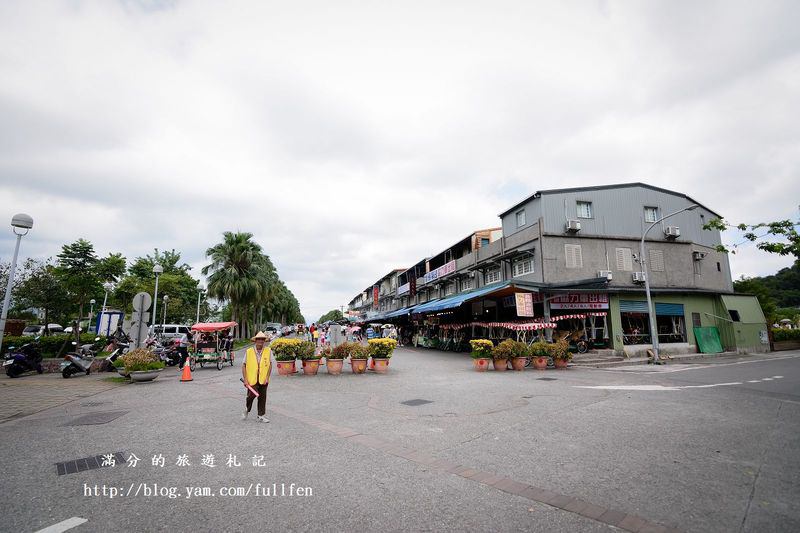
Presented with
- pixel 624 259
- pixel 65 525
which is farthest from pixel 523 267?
pixel 65 525

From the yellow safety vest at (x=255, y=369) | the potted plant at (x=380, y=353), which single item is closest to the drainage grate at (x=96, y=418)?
the yellow safety vest at (x=255, y=369)

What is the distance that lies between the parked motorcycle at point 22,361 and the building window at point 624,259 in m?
Result: 30.3

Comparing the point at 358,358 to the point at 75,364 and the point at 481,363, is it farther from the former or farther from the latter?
the point at 75,364

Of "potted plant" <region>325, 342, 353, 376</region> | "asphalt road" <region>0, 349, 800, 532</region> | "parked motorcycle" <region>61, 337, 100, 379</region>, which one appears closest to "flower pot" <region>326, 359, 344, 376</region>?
"potted plant" <region>325, 342, 353, 376</region>

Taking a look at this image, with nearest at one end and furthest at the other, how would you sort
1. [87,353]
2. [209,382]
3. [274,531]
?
[274,531] → [209,382] → [87,353]

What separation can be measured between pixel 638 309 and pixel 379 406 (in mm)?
20662

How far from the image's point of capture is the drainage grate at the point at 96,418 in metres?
7.32

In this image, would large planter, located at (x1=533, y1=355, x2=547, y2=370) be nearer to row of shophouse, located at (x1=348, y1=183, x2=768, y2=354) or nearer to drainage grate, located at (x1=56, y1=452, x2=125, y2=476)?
row of shophouse, located at (x1=348, y1=183, x2=768, y2=354)

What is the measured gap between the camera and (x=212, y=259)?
40.9 m

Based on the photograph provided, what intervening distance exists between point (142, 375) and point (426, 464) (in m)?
11.8

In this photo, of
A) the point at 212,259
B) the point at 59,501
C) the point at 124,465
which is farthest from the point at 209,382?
the point at 212,259

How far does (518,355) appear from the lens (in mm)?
15453

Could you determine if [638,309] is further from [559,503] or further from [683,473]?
[559,503]

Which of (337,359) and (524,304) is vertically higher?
(524,304)
